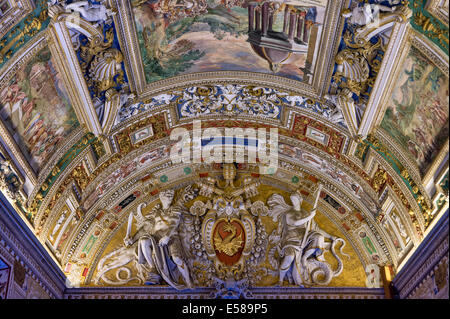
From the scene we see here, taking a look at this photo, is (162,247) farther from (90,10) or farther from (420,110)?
(420,110)

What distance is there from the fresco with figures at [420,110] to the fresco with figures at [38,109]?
724 cm

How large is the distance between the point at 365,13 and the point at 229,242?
24.0 feet

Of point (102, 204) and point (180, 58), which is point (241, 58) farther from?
point (102, 204)

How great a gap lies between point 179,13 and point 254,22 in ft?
5.46

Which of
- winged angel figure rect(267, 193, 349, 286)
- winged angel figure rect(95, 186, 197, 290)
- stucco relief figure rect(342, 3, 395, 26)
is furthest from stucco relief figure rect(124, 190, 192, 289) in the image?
stucco relief figure rect(342, 3, 395, 26)

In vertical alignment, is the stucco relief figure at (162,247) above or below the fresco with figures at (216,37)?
below

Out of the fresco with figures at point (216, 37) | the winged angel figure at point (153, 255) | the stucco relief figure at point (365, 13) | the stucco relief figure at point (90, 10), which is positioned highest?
the fresco with figures at point (216, 37)

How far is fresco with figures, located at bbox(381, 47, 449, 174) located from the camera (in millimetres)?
11781

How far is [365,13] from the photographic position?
11914 millimetres

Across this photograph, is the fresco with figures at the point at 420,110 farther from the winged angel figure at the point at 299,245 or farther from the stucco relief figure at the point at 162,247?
the stucco relief figure at the point at 162,247

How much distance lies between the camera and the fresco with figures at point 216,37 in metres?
12.9

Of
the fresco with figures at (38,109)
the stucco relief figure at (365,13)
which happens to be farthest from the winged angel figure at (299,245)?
the fresco with figures at (38,109)

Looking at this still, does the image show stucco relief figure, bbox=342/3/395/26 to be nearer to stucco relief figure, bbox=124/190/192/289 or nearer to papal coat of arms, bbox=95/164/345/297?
papal coat of arms, bbox=95/164/345/297

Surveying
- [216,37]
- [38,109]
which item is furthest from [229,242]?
[38,109]
